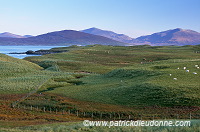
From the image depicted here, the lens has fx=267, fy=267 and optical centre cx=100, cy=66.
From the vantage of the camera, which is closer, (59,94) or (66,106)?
(66,106)

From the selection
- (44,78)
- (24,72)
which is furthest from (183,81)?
(24,72)

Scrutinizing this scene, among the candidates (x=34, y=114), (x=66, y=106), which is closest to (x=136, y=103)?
(x=66, y=106)

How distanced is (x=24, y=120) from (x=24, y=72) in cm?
5644

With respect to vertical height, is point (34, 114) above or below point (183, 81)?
below

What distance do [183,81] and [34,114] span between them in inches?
1145

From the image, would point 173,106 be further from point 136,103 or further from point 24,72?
point 24,72

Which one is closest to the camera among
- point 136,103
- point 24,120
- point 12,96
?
point 24,120

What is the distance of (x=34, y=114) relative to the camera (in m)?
38.5

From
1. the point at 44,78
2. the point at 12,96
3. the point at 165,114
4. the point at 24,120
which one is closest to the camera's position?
the point at 24,120

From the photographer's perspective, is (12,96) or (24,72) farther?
(24,72)

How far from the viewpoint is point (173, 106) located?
1586 inches

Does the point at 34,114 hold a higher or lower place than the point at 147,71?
lower

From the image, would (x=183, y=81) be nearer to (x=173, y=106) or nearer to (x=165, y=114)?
(x=173, y=106)

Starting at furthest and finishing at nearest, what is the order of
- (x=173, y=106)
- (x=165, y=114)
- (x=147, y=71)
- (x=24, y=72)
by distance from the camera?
1. (x=24, y=72)
2. (x=147, y=71)
3. (x=173, y=106)
4. (x=165, y=114)
